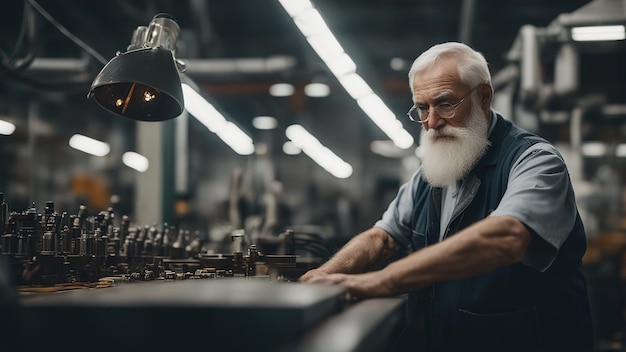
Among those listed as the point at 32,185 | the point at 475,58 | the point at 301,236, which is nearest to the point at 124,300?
the point at 475,58

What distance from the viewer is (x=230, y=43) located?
402 inches

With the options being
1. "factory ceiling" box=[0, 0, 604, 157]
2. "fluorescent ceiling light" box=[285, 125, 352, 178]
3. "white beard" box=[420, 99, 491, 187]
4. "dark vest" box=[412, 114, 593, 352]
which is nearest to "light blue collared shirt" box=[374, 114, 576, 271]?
"dark vest" box=[412, 114, 593, 352]

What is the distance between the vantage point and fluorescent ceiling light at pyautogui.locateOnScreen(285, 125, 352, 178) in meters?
10.7

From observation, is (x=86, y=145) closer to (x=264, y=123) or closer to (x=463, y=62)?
(x=264, y=123)

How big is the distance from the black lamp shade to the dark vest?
1.20m

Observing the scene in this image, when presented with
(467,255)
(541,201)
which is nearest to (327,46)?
(541,201)

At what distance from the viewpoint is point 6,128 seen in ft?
30.6

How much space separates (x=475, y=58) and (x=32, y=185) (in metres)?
9.72

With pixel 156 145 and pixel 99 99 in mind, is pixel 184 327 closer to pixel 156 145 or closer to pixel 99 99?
pixel 99 99

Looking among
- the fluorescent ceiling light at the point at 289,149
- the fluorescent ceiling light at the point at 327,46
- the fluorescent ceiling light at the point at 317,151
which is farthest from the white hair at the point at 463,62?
the fluorescent ceiling light at the point at 289,149

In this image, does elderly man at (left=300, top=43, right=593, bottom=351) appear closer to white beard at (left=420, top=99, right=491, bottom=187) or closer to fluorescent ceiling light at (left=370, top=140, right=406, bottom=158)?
white beard at (left=420, top=99, right=491, bottom=187)

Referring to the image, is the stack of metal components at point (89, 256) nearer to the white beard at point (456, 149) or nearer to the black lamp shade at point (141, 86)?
the black lamp shade at point (141, 86)

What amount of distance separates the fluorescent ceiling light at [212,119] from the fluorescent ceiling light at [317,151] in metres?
1.89

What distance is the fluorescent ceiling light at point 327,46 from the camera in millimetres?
3836
